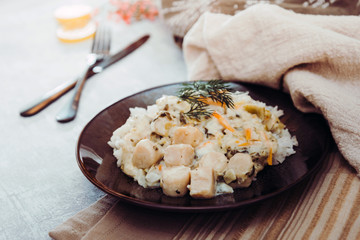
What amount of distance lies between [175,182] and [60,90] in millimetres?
869

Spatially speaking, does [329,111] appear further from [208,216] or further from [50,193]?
[50,193]

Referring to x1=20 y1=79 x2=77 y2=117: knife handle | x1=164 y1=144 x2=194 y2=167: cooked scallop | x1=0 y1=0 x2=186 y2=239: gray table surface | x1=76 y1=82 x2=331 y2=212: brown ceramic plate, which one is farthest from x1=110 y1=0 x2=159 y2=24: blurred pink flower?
x1=164 y1=144 x2=194 y2=167: cooked scallop

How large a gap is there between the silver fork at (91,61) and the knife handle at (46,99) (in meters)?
0.05

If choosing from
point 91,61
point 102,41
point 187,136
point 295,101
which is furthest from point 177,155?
point 102,41

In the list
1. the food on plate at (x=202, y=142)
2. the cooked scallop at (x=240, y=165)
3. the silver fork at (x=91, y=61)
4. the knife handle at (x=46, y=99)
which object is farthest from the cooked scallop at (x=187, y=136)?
the knife handle at (x=46, y=99)

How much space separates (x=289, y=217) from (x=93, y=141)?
55cm

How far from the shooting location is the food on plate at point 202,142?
34.0 inches

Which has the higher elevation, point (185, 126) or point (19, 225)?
point (185, 126)

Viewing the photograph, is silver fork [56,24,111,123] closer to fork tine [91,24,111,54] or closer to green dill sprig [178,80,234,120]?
fork tine [91,24,111,54]

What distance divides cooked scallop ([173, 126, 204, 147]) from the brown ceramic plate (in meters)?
0.14

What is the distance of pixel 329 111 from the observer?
1015 millimetres

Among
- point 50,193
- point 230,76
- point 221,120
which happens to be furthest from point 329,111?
point 50,193

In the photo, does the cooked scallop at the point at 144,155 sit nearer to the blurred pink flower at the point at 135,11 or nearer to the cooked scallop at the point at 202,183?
the cooked scallop at the point at 202,183

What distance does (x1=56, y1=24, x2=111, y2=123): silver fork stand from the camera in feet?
4.51
